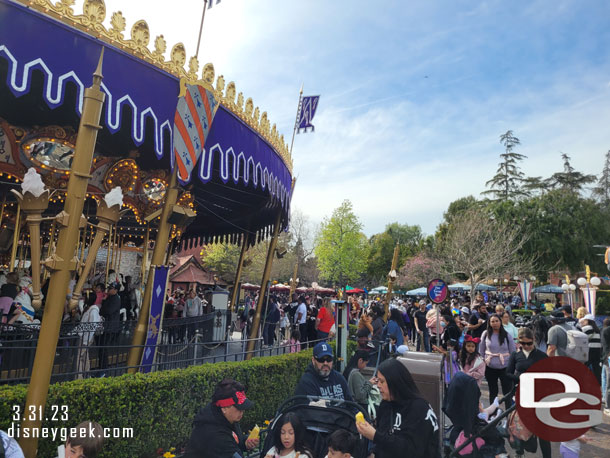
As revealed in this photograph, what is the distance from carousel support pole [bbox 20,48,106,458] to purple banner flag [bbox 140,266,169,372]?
116 inches

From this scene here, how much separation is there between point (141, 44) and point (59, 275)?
4.86 m

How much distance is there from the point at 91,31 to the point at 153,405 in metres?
Result: 5.68

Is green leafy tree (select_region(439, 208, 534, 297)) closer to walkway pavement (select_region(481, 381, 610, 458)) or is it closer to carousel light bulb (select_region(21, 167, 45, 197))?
walkway pavement (select_region(481, 381, 610, 458))

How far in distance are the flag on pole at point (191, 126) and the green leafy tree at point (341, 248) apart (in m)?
44.3

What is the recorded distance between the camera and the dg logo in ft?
8.76

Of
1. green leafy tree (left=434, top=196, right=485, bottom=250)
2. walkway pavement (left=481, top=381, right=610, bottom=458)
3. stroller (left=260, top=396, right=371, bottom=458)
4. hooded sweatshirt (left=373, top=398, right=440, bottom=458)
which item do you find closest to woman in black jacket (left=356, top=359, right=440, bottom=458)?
hooded sweatshirt (left=373, top=398, right=440, bottom=458)

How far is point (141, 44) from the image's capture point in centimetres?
693

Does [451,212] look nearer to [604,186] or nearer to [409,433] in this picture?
[604,186]

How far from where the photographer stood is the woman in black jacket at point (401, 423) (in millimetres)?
2848

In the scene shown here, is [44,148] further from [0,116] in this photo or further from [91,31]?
[91,31]

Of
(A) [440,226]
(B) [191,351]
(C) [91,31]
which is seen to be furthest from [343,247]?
(C) [91,31]

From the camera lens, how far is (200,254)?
50.1 meters

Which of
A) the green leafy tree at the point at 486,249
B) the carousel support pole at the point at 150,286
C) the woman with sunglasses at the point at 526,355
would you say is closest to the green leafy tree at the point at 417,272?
the green leafy tree at the point at 486,249

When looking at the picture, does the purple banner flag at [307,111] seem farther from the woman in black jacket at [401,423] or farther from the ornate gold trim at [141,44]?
the woman in black jacket at [401,423]
